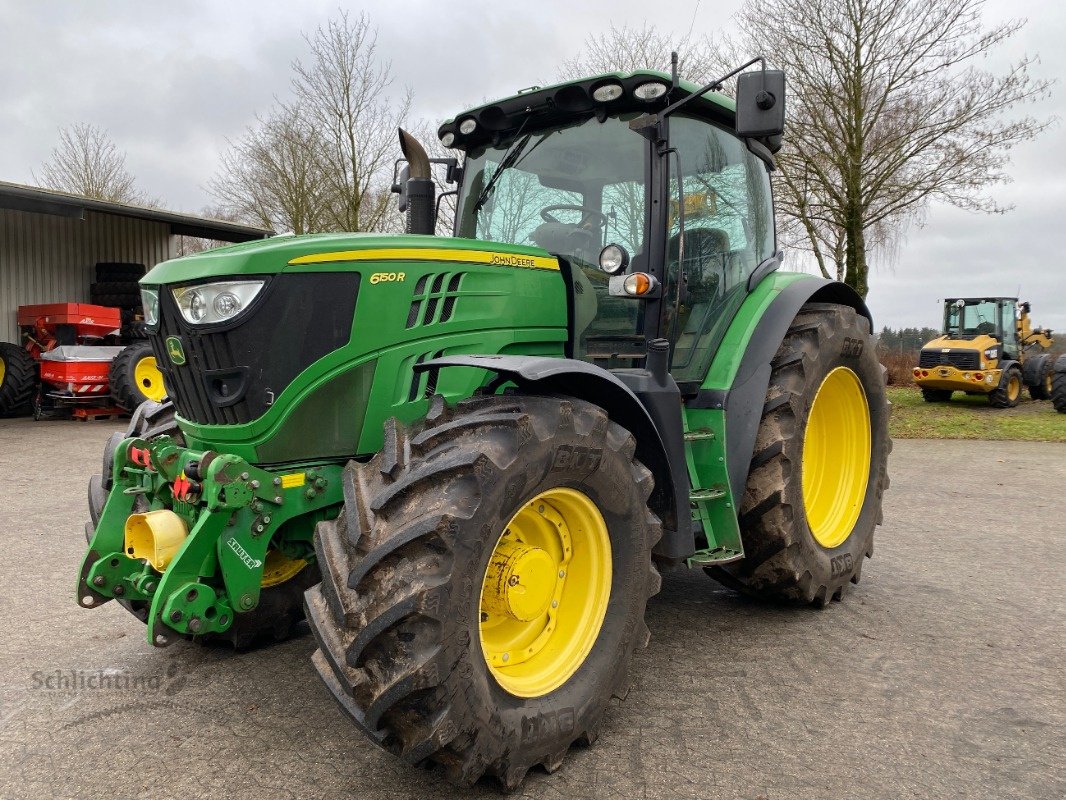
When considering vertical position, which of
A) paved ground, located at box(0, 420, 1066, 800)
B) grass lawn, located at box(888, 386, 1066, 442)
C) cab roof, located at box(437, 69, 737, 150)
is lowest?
paved ground, located at box(0, 420, 1066, 800)

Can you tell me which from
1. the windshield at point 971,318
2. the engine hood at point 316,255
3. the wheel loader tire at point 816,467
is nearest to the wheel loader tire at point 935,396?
the windshield at point 971,318

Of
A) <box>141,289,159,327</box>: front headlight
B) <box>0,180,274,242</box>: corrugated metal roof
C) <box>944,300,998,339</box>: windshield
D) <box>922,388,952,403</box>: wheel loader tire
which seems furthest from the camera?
<box>922,388,952,403</box>: wheel loader tire

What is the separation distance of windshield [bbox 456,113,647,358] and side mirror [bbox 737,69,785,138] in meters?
0.49

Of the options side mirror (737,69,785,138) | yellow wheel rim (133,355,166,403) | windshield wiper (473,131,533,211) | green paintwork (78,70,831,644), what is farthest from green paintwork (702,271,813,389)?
yellow wheel rim (133,355,166,403)

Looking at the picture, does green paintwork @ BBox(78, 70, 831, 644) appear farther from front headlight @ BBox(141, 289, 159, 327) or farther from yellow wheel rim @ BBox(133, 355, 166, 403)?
yellow wheel rim @ BBox(133, 355, 166, 403)

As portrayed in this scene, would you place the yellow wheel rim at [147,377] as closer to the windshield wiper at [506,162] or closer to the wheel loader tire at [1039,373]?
the windshield wiper at [506,162]

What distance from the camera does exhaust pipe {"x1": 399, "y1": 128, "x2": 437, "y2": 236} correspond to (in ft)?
12.6

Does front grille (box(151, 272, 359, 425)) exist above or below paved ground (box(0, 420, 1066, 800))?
above

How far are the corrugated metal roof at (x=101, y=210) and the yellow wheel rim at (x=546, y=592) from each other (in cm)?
963

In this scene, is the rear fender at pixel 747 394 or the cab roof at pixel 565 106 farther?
the rear fender at pixel 747 394

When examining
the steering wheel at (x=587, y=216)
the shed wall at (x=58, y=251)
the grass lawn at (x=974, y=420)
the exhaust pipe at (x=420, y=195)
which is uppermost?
the shed wall at (x=58, y=251)

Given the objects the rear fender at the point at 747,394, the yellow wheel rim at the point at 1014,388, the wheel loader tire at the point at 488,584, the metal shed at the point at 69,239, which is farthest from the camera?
the yellow wheel rim at the point at 1014,388

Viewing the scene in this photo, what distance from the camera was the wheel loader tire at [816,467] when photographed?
11.6 ft

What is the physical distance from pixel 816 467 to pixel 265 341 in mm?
Answer: 2991
